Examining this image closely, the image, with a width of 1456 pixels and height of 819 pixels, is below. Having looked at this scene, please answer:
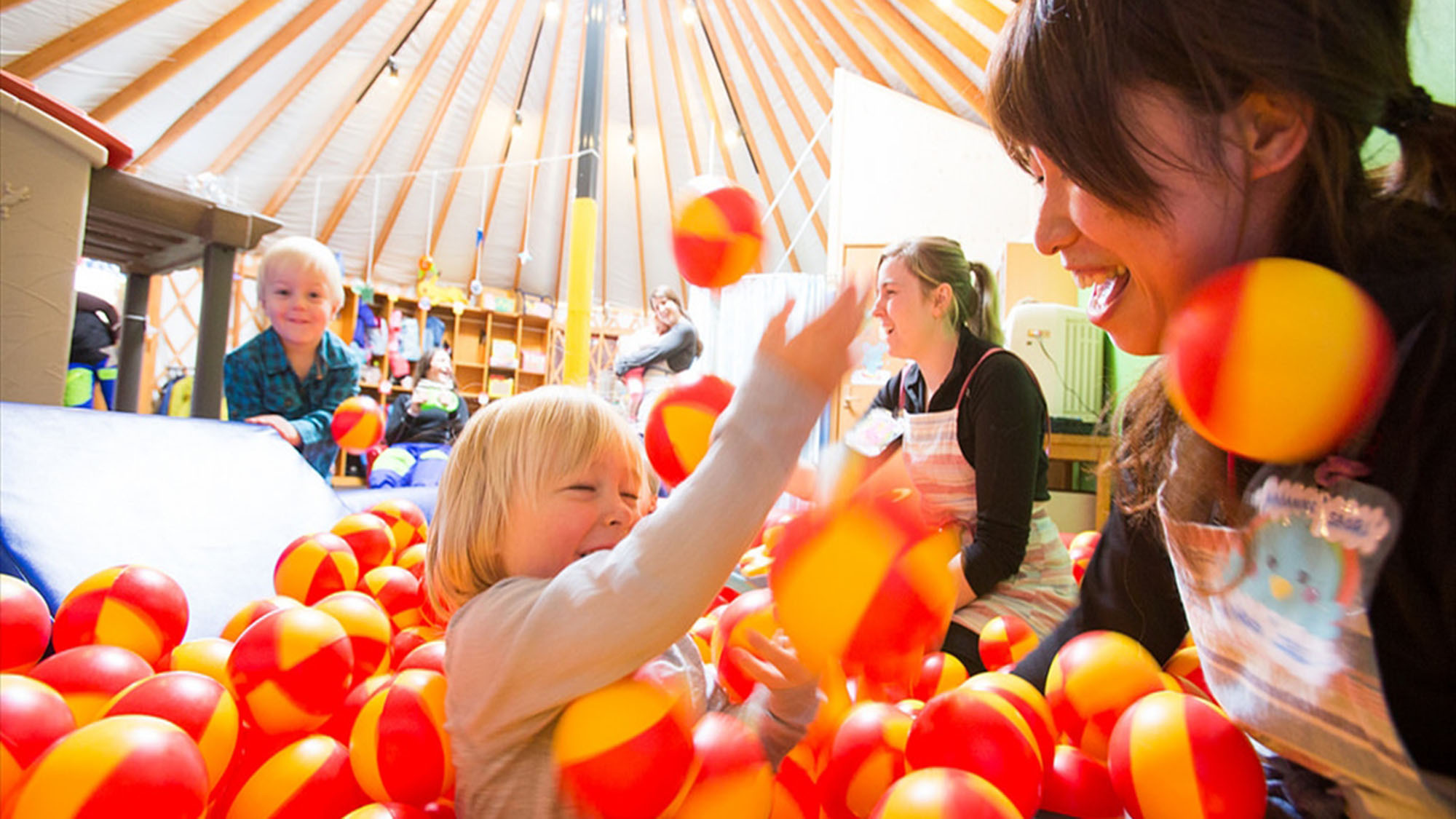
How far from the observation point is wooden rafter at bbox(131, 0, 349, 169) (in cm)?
452

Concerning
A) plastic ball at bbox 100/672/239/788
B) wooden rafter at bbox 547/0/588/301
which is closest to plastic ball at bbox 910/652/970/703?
plastic ball at bbox 100/672/239/788

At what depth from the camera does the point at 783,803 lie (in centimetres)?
65

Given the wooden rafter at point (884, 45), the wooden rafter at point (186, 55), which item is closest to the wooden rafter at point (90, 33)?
the wooden rafter at point (186, 55)

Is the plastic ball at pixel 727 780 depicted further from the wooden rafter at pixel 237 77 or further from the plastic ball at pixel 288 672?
the wooden rafter at pixel 237 77

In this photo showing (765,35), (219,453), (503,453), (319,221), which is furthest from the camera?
(319,221)

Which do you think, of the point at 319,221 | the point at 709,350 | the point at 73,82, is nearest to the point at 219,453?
the point at 709,350

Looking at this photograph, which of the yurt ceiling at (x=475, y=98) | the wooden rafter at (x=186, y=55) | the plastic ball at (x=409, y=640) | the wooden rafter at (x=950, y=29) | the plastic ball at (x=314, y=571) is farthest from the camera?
the wooden rafter at (x=186, y=55)

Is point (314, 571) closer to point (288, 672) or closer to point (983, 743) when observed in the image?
point (288, 672)

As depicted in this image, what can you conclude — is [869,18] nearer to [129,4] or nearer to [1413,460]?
[129,4]

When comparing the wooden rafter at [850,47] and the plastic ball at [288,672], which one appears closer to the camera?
the plastic ball at [288,672]

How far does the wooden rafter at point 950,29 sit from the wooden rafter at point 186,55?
11.5 feet

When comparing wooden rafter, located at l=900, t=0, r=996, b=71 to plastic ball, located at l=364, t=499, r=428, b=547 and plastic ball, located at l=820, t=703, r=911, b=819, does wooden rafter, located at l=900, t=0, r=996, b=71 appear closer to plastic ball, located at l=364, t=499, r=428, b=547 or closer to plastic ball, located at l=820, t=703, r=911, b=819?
plastic ball, located at l=364, t=499, r=428, b=547

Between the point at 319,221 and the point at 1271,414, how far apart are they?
22.6 feet

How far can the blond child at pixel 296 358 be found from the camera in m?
1.78
